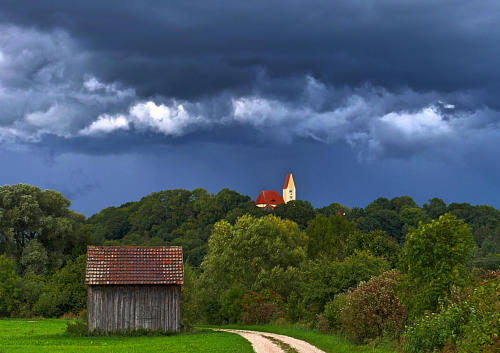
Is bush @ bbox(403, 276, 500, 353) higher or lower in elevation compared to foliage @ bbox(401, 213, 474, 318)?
lower

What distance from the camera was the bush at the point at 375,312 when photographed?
26.7 metres

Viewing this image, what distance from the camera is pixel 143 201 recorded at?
478 ft

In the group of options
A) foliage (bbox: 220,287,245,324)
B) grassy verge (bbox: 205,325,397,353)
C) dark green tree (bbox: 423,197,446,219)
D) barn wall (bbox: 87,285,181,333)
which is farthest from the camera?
dark green tree (bbox: 423,197,446,219)

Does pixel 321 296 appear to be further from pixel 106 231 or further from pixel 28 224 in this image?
pixel 106 231

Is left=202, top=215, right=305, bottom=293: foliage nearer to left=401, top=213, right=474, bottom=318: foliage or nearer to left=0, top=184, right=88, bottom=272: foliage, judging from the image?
left=0, top=184, right=88, bottom=272: foliage

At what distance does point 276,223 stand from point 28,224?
35.1 m

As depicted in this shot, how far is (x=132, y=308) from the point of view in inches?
1470

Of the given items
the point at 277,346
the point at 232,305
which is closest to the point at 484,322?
the point at 277,346

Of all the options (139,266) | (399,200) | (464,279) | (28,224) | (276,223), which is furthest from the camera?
(399,200)

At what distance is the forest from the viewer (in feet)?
75.6

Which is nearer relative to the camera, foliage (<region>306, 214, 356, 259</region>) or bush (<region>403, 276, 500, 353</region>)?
bush (<region>403, 276, 500, 353</region>)

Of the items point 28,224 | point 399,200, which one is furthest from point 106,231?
point 399,200

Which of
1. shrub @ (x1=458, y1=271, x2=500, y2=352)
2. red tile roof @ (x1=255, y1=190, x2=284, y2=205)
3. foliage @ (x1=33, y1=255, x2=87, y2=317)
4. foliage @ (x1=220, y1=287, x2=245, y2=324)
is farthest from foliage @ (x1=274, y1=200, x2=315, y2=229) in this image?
shrub @ (x1=458, y1=271, x2=500, y2=352)

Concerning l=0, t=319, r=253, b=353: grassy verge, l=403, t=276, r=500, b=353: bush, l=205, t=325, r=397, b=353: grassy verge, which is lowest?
l=0, t=319, r=253, b=353: grassy verge
